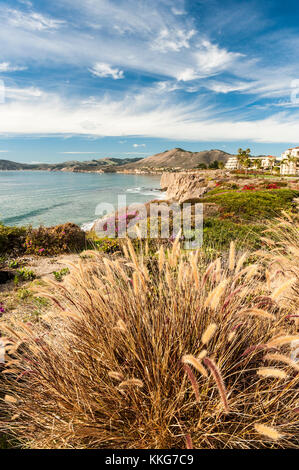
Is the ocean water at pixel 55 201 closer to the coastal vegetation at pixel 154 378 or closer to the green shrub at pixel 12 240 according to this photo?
Answer: the green shrub at pixel 12 240

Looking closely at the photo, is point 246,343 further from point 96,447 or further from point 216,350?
point 96,447

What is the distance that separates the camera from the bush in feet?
33.5

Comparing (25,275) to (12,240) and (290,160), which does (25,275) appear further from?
(290,160)

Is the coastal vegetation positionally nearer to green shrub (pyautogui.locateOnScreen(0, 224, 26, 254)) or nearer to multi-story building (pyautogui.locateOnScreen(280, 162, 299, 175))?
green shrub (pyautogui.locateOnScreen(0, 224, 26, 254))

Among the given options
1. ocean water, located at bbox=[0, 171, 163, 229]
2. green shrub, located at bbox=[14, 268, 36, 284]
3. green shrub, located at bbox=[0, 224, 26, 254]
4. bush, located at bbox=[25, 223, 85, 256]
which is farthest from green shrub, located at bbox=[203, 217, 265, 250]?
ocean water, located at bbox=[0, 171, 163, 229]

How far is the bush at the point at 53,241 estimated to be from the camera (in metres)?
10.2

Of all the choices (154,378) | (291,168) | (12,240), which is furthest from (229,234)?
(291,168)

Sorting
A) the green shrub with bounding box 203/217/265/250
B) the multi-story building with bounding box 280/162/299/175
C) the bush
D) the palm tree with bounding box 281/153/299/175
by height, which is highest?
the palm tree with bounding box 281/153/299/175

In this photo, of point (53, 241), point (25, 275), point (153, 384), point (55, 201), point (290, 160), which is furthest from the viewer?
point (290, 160)

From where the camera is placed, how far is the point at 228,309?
198 cm

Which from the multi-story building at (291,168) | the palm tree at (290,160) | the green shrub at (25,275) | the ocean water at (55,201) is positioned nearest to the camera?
the green shrub at (25,275)

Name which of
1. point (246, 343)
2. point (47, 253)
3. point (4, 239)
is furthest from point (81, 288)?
point (4, 239)

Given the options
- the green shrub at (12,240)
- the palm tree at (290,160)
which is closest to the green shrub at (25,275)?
the green shrub at (12,240)

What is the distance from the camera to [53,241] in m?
10.6
